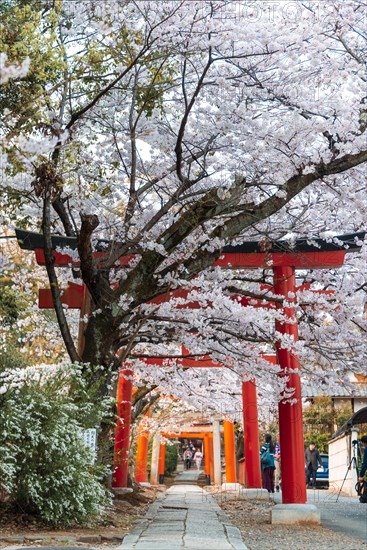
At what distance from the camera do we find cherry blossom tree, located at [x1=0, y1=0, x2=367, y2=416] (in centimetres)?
825

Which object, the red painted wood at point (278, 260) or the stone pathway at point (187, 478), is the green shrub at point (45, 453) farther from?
the stone pathway at point (187, 478)

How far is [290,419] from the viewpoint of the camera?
10172mm

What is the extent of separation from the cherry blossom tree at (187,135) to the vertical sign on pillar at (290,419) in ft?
0.73

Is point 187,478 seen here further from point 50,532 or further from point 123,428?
point 50,532

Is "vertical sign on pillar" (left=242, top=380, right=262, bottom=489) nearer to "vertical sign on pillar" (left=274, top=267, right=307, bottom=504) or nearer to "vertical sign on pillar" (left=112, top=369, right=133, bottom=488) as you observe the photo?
"vertical sign on pillar" (left=112, top=369, right=133, bottom=488)

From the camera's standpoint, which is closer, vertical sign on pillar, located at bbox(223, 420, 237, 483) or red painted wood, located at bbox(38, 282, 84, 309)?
red painted wood, located at bbox(38, 282, 84, 309)

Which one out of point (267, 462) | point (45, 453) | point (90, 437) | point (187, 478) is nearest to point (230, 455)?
point (267, 462)

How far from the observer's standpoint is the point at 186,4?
8062 millimetres

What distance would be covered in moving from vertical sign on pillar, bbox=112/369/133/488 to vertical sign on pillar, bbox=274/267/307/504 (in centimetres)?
402

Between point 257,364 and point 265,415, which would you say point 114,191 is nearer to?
point 257,364

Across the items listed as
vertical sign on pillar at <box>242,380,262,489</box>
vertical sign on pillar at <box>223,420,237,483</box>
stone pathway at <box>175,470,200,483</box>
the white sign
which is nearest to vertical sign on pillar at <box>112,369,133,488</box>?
vertical sign on pillar at <box>242,380,262,489</box>

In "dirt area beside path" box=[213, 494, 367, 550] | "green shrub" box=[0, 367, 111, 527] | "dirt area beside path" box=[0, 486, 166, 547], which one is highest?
"green shrub" box=[0, 367, 111, 527]

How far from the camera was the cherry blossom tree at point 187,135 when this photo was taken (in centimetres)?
825

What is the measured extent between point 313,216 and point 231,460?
15.7 metres
